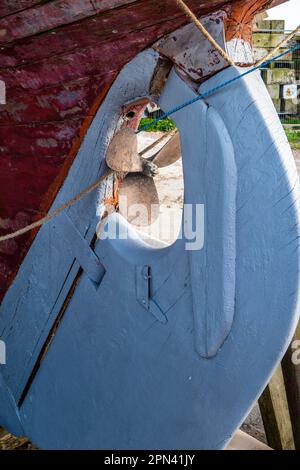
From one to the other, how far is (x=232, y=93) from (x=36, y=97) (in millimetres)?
873

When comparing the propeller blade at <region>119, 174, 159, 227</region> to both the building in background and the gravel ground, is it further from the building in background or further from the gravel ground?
the building in background

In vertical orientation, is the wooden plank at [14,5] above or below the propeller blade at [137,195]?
above

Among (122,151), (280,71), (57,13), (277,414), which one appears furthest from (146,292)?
(280,71)

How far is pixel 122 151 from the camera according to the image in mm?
2041

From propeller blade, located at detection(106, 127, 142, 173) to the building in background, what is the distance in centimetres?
1001

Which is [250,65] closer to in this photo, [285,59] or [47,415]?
[47,415]

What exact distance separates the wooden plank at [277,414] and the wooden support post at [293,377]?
5 cm

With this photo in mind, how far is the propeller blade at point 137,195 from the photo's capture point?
2752mm

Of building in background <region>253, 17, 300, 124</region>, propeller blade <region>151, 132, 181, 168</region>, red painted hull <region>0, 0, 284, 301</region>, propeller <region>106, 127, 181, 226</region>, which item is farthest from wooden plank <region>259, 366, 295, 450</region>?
building in background <region>253, 17, 300, 124</region>

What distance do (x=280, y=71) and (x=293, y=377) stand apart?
10442mm

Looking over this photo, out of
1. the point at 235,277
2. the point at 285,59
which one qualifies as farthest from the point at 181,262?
the point at 285,59

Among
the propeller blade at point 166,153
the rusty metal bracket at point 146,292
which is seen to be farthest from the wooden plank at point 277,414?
the propeller blade at point 166,153

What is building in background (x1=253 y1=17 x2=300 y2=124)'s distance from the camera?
11578 millimetres

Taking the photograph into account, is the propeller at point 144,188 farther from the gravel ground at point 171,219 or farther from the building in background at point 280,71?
the building in background at point 280,71
